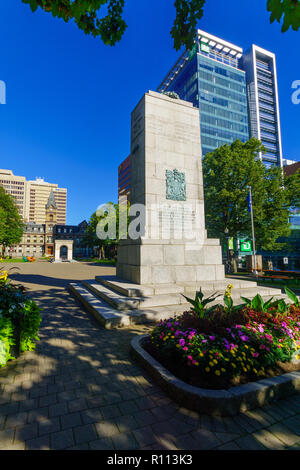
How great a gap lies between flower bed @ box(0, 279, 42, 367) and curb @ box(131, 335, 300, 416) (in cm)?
277

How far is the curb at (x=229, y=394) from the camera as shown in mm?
2688

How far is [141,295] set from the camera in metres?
7.69

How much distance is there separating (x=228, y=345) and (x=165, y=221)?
21.8 feet

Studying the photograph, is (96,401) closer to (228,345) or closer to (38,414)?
(38,414)

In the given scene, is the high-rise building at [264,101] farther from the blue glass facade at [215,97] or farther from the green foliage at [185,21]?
the green foliage at [185,21]

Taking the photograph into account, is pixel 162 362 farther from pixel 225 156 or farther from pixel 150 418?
pixel 225 156

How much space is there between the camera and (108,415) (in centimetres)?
269

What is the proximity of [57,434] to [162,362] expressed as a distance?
1869 millimetres

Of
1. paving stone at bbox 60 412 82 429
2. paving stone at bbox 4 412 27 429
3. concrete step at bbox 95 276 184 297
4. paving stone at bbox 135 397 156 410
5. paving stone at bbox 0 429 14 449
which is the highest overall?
concrete step at bbox 95 276 184 297

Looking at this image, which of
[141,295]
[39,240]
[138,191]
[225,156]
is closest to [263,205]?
[225,156]

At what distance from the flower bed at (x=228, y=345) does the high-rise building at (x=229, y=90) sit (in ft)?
229

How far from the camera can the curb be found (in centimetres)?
269

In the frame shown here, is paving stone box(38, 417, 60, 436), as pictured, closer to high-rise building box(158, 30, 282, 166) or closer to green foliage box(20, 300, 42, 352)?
green foliage box(20, 300, 42, 352)

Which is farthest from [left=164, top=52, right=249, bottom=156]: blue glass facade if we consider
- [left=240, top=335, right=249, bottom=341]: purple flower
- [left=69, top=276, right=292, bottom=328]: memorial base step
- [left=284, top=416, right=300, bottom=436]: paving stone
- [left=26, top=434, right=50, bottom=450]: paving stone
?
[left=26, top=434, right=50, bottom=450]: paving stone
